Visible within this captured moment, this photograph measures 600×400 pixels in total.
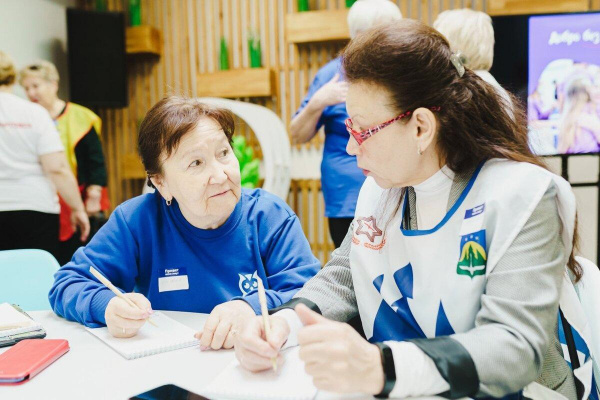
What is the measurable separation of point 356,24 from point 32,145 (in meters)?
1.85

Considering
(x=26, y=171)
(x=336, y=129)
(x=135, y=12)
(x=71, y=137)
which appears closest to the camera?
(x=336, y=129)

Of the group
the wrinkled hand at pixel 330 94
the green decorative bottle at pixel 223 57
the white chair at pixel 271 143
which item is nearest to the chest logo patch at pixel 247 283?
the wrinkled hand at pixel 330 94

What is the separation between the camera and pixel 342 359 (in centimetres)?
88

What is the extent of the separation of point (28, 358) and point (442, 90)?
1024mm

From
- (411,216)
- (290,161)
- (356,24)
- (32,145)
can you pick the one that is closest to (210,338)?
(411,216)

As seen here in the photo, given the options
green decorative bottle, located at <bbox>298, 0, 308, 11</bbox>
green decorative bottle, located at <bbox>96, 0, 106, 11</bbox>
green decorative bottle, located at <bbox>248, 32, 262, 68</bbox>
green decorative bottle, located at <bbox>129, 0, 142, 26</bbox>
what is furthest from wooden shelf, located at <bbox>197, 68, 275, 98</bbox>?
green decorative bottle, located at <bbox>96, 0, 106, 11</bbox>

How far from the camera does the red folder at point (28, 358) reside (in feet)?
3.55

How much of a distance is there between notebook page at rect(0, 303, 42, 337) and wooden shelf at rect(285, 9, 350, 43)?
4053mm

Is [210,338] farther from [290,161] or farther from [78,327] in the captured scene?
[290,161]

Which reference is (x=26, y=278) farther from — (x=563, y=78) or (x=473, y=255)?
(x=563, y=78)

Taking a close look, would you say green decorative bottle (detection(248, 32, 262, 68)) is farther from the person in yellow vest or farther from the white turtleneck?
the white turtleneck

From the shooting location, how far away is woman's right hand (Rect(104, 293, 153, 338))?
51.4 inches

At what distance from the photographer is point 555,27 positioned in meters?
3.56

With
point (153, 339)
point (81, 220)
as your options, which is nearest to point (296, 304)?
point (153, 339)
